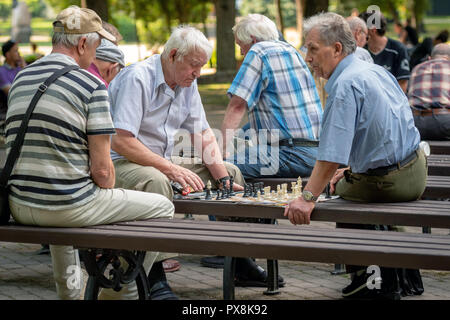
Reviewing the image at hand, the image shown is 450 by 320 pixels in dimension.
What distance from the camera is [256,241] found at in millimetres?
3955

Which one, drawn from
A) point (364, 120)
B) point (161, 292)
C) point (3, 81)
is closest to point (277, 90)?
point (364, 120)

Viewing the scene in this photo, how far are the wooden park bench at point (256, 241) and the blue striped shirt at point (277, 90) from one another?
1.32 meters

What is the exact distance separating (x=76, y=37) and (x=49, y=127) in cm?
50

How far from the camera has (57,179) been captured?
164 inches

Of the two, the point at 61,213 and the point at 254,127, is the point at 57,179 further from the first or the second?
the point at 254,127

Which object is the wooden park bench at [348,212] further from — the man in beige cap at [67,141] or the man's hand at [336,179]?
the man in beige cap at [67,141]

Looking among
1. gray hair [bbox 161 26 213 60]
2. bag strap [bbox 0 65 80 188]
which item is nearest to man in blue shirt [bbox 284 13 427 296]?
gray hair [bbox 161 26 213 60]

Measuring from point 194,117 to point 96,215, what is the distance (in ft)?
4.97

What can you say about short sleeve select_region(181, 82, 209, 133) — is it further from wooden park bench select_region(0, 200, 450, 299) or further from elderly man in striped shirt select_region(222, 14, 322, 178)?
wooden park bench select_region(0, 200, 450, 299)

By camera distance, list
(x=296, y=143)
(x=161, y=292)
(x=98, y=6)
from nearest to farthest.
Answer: (x=161, y=292) < (x=296, y=143) < (x=98, y=6)

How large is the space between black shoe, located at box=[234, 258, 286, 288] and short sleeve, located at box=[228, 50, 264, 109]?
3.77ft

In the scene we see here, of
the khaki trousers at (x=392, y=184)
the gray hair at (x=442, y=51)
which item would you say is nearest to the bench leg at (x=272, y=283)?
the khaki trousers at (x=392, y=184)

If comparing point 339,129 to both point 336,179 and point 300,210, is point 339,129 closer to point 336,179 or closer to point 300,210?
point 300,210
